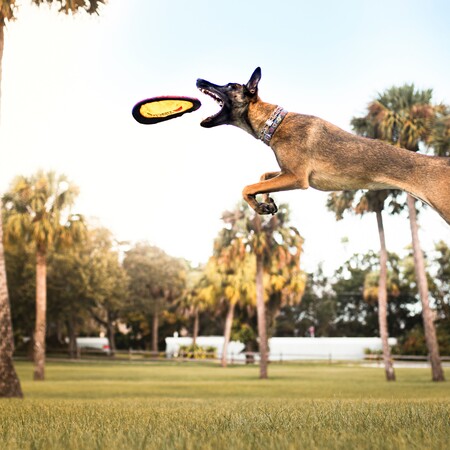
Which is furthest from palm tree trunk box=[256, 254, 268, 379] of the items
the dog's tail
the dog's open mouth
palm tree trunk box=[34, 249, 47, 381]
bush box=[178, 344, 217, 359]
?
the dog's tail

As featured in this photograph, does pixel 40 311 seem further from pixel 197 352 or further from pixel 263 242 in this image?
pixel 197 352

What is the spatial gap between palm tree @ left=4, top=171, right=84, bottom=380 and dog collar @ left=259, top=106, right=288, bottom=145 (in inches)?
1308

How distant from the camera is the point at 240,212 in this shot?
44.2m

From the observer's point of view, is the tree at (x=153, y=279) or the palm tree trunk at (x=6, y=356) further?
the tree at (x=153, y=279)

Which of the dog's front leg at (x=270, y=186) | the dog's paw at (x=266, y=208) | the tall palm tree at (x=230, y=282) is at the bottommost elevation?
the dog's paw at (x=266, y=208)

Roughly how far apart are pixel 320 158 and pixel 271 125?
584 mm

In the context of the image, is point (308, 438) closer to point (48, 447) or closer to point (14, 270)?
point (48, 447)

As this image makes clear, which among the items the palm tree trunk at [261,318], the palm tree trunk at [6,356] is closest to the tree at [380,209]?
the palm tree trunk at [261,318]

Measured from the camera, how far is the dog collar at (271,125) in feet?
21.9

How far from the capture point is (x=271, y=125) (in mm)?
6664

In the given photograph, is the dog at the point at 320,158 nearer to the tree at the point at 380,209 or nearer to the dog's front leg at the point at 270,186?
the dog's front leg at the point at 270,186

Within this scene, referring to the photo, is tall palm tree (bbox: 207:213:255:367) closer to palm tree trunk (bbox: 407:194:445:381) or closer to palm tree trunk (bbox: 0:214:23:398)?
palm tree trunk (bbox: 407:194:445:381)

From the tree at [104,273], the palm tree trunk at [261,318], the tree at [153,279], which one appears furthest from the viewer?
the tree at [153,279]

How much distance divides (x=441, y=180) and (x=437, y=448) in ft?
8.59
